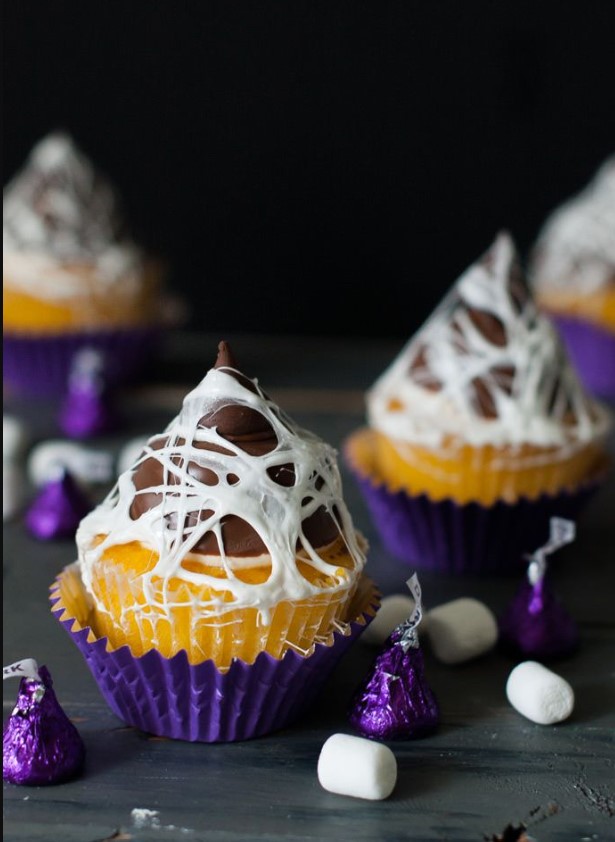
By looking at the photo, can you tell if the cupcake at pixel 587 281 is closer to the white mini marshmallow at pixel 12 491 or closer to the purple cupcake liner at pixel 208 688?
the white mini marshmallow at pixel 12 491

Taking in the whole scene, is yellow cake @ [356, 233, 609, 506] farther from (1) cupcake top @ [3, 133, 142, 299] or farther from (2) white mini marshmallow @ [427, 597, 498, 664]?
(1) cupcake top @ [3, 133, 142, 299]

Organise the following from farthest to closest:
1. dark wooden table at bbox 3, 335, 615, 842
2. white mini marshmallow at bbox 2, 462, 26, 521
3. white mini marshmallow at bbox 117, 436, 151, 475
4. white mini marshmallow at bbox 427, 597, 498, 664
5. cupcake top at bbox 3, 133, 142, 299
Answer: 1. cupcake top at bbox 3, 133, 142, 299
2. white mini marshmallow at bbox 117, 436, 151, 475
3. white mini marshmallow at bbox 2, 462, 26, 521
4. white mini marshmallow at bbox 427, 597, 498, 664
5. dark wooden table at bbox 3, 335, 615, 842

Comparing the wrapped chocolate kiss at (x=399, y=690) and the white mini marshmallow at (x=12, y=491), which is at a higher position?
the wrapped chocolate kiss at (x=399, y=690)

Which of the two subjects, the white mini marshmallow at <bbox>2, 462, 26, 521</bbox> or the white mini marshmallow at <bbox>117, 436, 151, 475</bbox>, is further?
the white mini marshmallow at <bbox>117, 436, 151, 475</bbox>

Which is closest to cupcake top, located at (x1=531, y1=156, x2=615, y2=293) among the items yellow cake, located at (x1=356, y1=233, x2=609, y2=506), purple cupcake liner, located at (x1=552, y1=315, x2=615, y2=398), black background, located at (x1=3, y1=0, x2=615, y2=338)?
purple cupcake liner, located at (x1=552, y1=315, x2=615, y2=398)

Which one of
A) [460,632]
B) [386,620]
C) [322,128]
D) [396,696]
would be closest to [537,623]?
[460,632]

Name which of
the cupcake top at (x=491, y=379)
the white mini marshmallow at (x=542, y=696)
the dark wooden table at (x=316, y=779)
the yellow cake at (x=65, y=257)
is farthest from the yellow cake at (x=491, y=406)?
the yellow cake at (x=65, y=257)

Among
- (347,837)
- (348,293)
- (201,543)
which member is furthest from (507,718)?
(348,293)
